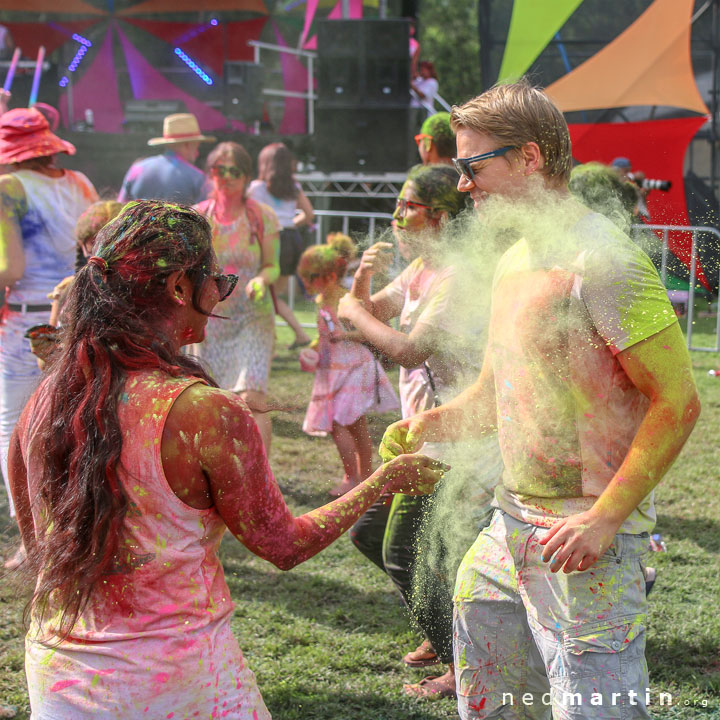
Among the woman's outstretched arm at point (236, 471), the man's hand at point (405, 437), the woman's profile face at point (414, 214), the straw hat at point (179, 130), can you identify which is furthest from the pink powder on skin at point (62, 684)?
the straw hat at point (179, 130)

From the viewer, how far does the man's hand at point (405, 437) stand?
2.25 metres

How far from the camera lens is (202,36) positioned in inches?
624

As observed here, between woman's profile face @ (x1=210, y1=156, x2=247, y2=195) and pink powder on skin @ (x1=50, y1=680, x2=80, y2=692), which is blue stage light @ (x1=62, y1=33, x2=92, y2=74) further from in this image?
pink powder on skin @ (x1=50, y1=680, x2=80, y2=692)

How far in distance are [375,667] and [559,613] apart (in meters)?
1.55

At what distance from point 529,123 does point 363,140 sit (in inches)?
420

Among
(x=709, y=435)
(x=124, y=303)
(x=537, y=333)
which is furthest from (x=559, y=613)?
(x=709, y=435)

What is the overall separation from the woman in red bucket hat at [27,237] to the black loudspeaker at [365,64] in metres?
8.75

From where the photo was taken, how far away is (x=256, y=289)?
4.56 metres

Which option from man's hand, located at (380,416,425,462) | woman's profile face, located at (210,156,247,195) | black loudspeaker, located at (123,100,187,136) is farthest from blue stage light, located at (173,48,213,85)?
man's hand, located at (380,416,425,462)

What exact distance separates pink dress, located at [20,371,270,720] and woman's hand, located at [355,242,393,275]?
1.54 meters

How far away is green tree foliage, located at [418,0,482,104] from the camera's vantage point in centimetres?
2853

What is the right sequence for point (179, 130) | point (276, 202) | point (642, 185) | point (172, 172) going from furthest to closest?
point (276, 202), point (179, 130), point (172, 172), point (642, 185)

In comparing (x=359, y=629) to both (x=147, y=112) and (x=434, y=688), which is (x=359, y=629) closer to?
(x=434, y=688)

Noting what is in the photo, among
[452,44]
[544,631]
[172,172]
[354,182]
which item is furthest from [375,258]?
[452,44]
